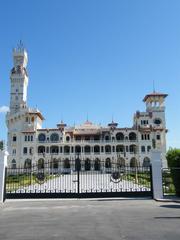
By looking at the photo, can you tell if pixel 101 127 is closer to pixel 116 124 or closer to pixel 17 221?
pixel 116 124

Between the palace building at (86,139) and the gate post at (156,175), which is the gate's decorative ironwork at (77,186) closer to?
the gate post at (156,175)

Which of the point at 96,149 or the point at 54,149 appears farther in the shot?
the point at 96,149

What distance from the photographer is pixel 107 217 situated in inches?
392

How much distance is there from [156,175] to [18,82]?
70072 millimetres

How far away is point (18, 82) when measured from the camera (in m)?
81.1

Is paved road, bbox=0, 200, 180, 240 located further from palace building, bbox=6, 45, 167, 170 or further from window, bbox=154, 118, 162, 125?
window, bbox=154, 118, 162, 125

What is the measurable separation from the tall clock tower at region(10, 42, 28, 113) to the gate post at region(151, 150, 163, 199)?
65195mm

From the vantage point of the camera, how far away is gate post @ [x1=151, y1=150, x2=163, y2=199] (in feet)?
53.2

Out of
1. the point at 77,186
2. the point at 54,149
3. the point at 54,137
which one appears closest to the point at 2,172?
the point at 77,186

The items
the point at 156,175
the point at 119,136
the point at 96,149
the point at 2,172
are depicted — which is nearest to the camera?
the point at 2,172

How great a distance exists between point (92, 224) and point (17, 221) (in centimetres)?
256

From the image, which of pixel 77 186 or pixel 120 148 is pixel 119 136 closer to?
pixel 120 148

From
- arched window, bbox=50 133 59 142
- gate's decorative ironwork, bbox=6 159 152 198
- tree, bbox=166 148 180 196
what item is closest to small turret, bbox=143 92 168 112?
arched window, bbox=50 133 59 142

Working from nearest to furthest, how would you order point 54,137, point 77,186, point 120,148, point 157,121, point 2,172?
point 2,172 → point 77,186 → point 120,148 → point 54,137 → point 157,121
